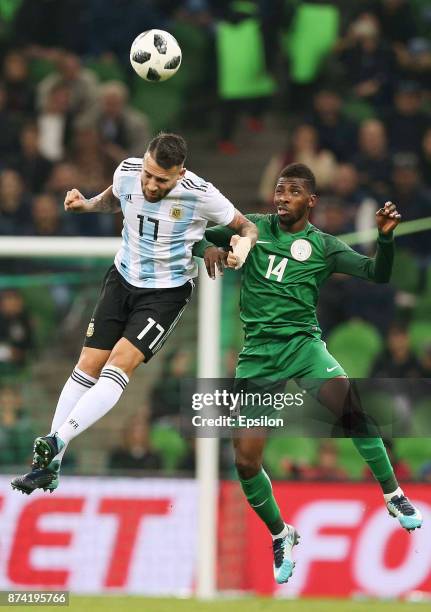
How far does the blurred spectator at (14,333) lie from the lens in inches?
495

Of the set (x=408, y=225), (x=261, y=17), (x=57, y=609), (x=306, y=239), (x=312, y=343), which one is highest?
(x=261, y=17)

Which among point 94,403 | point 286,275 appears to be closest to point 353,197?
point 286,275

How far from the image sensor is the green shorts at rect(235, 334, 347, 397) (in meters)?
9.58

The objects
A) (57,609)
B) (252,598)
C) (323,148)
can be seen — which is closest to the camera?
(57,609)

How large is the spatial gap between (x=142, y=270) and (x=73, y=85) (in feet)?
21.7

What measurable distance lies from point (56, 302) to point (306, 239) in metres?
3.51

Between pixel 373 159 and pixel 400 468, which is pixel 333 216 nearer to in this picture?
pixel 373 159

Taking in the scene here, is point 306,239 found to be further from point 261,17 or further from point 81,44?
point 81,44

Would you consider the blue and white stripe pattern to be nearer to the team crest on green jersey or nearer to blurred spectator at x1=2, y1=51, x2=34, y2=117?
the team crest on green jersey

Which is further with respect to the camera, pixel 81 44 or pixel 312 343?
pixel 81 44

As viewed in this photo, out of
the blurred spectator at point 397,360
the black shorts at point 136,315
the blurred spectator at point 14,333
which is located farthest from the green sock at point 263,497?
the blurred spectator at point 14,333

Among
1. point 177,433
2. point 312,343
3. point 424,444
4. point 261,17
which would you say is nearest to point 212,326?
point 177,433

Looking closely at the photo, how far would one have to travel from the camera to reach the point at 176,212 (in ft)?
31.2

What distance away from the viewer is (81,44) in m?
16.5
